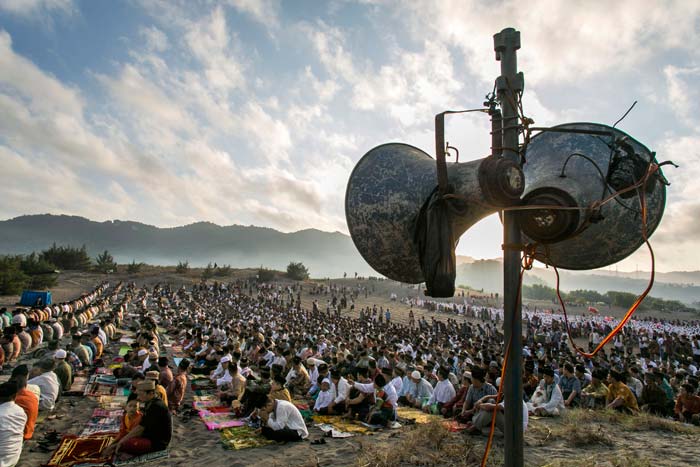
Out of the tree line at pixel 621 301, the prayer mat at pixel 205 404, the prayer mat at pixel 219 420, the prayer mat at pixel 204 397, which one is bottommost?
the prayer mat at pixel 204 397

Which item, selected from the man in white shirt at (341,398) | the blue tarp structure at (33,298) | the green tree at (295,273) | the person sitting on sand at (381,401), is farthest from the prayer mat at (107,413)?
the green tree at (295,273)

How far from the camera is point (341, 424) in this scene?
27.2 feet

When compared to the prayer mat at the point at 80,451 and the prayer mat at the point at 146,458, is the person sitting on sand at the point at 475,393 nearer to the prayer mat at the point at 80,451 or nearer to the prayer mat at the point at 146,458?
the prayer mat at the point at 146,458

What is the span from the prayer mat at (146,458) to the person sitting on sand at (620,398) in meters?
8.56

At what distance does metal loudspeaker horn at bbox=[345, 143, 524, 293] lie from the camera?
234cm

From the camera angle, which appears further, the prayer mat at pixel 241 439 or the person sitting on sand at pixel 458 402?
the person sitting on sand at pixel 458 402

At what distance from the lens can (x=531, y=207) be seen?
235 centimetres

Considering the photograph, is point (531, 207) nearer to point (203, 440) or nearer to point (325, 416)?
point (203, 440)

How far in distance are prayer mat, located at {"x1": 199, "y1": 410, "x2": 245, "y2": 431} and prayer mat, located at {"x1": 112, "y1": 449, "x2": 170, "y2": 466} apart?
64.9 inches

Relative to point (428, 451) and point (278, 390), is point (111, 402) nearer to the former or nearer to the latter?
point (278, 390)

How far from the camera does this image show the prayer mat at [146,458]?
5787 millimetres

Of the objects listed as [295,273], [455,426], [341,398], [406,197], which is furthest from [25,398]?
[295,273]

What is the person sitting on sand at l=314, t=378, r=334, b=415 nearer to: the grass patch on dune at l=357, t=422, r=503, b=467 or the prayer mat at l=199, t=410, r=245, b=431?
the prayer mat at l=199, t=410, r=245, b=431

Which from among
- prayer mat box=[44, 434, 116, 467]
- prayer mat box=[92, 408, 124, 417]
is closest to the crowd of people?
prayer mat box=[44, 434, 116, 467]
